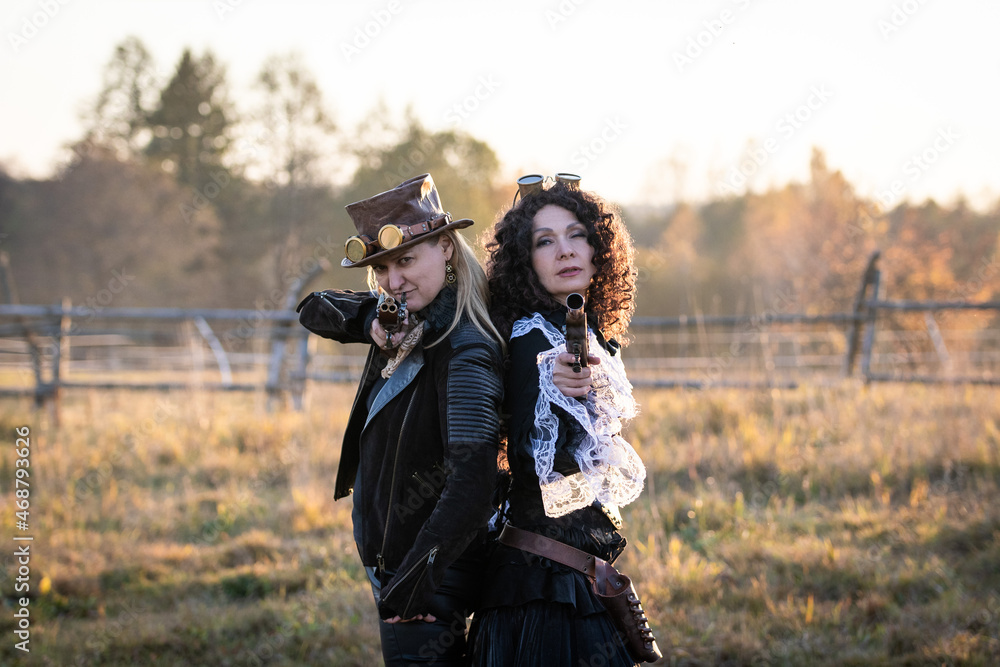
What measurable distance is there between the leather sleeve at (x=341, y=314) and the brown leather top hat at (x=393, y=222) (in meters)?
0.25

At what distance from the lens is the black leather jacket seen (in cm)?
176

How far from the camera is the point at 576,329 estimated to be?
5.66ft

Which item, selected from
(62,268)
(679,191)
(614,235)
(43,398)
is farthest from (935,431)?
(679,191)

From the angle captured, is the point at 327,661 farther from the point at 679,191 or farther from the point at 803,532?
the point at 679,191

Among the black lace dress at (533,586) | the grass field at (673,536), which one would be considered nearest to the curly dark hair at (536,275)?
the black lace dress at (533,586)

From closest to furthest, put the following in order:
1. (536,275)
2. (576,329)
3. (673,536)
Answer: (576,329) → (536,275) → (673,536)

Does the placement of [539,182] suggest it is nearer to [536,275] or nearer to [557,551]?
[536,275]

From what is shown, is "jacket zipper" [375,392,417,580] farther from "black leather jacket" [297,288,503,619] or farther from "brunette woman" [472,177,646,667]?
"brunette woman" [472,177,646,667]

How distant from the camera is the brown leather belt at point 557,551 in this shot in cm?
194

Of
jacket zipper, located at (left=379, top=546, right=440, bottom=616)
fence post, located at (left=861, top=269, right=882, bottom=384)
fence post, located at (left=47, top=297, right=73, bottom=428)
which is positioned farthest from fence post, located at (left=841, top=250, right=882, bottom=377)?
fence post, located at (left=47, top=297, right=73, bottom=428)

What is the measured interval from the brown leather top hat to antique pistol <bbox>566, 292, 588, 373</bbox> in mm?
458

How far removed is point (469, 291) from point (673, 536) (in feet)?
10.4

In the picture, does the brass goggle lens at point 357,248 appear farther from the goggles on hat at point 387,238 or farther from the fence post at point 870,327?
the fence post at point 870,327

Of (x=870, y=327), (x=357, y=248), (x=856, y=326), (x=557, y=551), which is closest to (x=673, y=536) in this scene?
(x=557, y=551)
